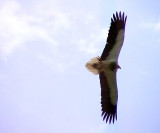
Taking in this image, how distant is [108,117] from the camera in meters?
16.0

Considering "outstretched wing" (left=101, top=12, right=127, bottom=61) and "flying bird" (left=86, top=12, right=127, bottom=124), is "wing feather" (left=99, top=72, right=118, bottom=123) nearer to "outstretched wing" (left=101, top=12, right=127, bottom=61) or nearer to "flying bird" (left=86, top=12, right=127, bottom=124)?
"flying bird" (left=86, top=12, right=127, bottom=124)

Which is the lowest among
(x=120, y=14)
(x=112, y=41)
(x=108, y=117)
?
(x=108, y=117)

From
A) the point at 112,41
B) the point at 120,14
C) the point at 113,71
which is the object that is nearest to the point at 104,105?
the point at 113,71

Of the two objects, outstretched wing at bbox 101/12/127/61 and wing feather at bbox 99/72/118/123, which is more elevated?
outstretched wing at bbox 101/12/127/61

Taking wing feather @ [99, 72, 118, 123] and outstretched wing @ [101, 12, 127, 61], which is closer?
outstretched wing @ [101, 12, 127, 61]

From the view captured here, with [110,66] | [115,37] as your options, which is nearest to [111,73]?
[110,66]

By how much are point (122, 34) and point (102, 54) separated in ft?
3.78

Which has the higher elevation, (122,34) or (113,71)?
(122,34)

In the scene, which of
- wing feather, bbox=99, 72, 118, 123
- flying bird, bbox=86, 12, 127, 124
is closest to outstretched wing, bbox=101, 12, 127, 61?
flying bird, bbox=86, 12, 127, 124

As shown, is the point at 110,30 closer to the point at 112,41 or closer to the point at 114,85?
the point at 112,41

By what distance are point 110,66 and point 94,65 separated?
637 mm

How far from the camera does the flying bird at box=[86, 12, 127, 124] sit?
15289 millimetres

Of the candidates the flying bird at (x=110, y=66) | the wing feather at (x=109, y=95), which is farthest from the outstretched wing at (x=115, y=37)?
the wing feather at (x=109, y=95)

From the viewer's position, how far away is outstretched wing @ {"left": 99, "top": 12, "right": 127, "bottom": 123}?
1527 cm
